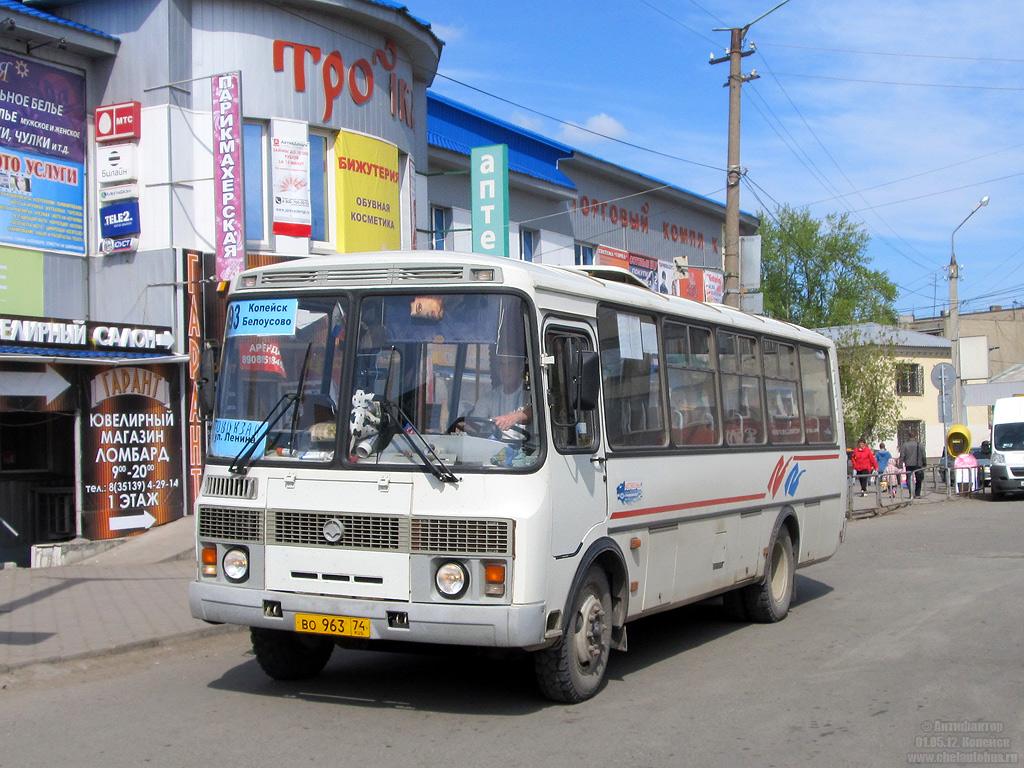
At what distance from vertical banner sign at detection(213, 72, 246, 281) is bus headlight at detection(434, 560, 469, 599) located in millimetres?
10406

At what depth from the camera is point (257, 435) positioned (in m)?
6.72

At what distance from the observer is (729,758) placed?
5.68 meters

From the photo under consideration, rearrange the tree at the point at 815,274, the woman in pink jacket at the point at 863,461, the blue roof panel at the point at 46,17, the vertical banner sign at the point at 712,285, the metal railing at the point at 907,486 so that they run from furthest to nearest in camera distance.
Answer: the tree at the point at 815,274
the vertical banner sign at the point at 712,285
the metal railing at the point at 907,486
the woman in pink jacket at the point at 863,461
the blue roof panel at the point at 46,17

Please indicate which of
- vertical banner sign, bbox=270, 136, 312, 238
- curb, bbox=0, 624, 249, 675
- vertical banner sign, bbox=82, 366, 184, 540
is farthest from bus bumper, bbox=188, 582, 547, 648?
vertical banner sign, bbox=270, 136, 312, 238

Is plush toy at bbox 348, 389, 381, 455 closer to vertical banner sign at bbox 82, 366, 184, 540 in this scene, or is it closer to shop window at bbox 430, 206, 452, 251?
vertical banner sign at bbox 82, 366, 184, 540

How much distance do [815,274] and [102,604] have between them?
54.2 m

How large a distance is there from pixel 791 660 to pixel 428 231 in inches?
526

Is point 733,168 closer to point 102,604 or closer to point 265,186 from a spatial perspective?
point 265,186

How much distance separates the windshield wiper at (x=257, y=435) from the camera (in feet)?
21.9

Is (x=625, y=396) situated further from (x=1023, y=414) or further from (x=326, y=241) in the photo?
(x=1023, y=414)

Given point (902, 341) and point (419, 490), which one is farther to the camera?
point (902, 341)

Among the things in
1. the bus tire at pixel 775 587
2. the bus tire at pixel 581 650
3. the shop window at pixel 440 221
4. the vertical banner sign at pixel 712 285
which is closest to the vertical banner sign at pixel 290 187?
the shop window at pixel 440 221

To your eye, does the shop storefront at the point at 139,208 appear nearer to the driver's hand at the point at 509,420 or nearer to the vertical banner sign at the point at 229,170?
the vertical banner sign at the point at 229,170

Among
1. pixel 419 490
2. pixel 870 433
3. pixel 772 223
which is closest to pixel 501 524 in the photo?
pixel 419 490
